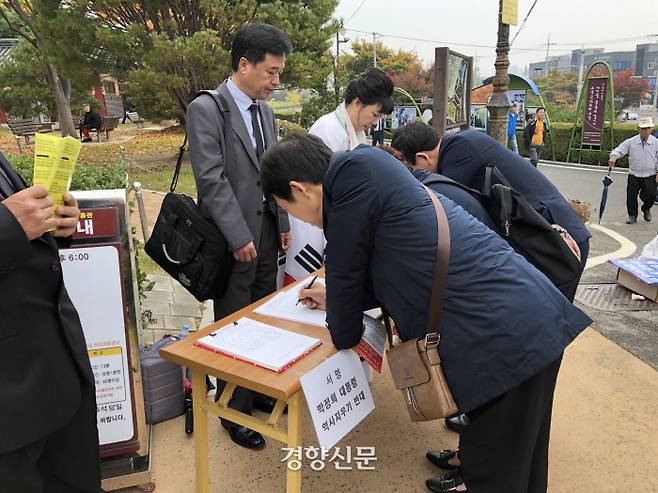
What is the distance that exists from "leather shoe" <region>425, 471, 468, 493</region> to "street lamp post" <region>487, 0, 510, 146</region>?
14.6ft

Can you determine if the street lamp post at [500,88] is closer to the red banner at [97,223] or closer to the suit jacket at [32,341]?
the red banner at [97,223]

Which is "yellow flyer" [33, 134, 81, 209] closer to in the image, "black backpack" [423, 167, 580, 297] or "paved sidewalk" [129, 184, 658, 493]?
"black backpack" [423, 167, 580, 297]

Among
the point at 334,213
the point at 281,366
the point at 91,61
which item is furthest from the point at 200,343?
the point at 91,61

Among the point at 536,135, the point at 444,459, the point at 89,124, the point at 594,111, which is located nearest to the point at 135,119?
the point at 89,124

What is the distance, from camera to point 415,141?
2361 mm

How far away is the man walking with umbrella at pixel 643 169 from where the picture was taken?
760 cm

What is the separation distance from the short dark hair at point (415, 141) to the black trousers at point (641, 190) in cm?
659

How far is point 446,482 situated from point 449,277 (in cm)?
121

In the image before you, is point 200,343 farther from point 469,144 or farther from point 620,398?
point 620,398

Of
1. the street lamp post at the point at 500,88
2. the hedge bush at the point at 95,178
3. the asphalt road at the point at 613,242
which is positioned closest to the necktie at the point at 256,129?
the hedge bush at the point at 95,178

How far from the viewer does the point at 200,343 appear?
1.78 meters

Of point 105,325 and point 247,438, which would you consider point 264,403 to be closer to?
point 247,438

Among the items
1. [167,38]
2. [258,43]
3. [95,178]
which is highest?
[167,38]

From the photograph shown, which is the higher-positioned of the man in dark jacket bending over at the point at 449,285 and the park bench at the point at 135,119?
the park bench at the point at 135,119
